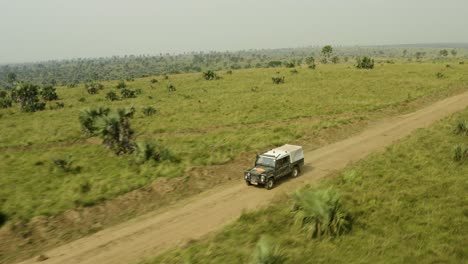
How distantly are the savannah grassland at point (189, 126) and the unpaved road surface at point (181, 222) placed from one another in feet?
10.6

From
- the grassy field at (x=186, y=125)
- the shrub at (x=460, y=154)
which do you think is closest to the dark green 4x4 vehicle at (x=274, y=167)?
the grassy field at (x=186, y=125)

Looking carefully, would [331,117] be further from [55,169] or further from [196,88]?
[196,88]

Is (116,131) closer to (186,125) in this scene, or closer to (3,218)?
(3,218)

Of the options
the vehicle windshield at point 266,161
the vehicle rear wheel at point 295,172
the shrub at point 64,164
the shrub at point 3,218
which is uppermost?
the vehicle windshield at point 266,161

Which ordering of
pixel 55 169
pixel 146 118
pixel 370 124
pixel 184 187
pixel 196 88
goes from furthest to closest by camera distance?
pixel 196 88, pixel 146 118, pixel 370 124, pixel 55 169, pixel 184 187

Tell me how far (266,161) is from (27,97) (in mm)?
54066

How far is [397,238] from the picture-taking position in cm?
1254

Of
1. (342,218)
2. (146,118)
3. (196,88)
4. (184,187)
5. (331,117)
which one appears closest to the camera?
(342,218)

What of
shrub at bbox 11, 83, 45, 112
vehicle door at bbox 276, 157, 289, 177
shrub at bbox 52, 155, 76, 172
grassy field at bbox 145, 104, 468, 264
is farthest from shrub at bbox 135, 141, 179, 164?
shrub at bbox 11, 83, 45, 112

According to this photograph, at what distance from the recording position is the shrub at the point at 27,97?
2245 inches

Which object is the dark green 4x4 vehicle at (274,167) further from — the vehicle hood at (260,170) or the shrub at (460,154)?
the shrub at (460,154)

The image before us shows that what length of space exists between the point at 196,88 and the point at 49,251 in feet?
187

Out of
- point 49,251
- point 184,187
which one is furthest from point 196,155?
point 49,251

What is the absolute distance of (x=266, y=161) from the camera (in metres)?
20.2
